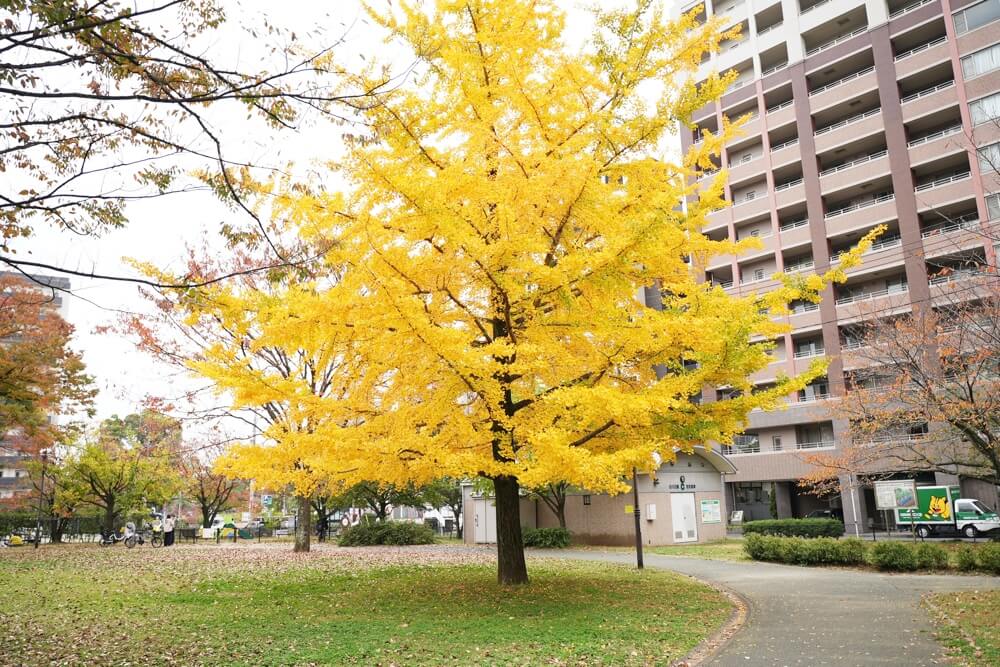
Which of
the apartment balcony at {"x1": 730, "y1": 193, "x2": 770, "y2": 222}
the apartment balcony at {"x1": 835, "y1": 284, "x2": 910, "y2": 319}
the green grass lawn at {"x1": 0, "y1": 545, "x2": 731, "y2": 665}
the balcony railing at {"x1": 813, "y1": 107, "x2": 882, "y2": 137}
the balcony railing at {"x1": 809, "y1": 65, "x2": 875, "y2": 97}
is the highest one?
the balcony railing at {"x1": 809, "y1": 65, "x2": 875, "y2": 97}

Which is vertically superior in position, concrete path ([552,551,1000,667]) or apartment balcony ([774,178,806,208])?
apartment balcony ([774,178,806,208])

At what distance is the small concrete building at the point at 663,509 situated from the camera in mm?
30359

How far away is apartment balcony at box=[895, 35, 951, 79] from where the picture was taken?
39.2 metres

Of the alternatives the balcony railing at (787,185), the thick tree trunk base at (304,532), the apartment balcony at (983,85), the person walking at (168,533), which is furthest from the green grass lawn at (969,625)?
the balcony railing at (787,185)

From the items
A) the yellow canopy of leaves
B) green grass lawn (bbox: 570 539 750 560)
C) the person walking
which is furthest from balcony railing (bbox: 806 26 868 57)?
the person walking

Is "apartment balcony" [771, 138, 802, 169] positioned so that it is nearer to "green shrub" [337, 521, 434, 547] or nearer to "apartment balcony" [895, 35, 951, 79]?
"apartment balcony" [895, 35, 951, 79]

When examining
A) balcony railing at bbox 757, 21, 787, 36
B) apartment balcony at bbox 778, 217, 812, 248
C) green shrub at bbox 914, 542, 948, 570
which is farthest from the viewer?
balcony railing at bbox 757, 21, 787, 36

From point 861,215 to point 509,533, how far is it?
124 feet

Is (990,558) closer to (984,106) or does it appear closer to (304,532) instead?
(304,532)

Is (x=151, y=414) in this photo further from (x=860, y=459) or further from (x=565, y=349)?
(x=860, y=459)

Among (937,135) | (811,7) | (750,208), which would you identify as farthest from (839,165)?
(811,7)

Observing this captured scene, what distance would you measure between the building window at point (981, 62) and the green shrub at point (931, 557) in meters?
32.0

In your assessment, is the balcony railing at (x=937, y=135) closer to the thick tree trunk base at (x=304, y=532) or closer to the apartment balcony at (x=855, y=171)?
the apartment balcony at (x=855, y=171)

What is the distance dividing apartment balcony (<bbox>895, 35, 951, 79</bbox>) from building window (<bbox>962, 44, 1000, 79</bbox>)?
1.17 meters
